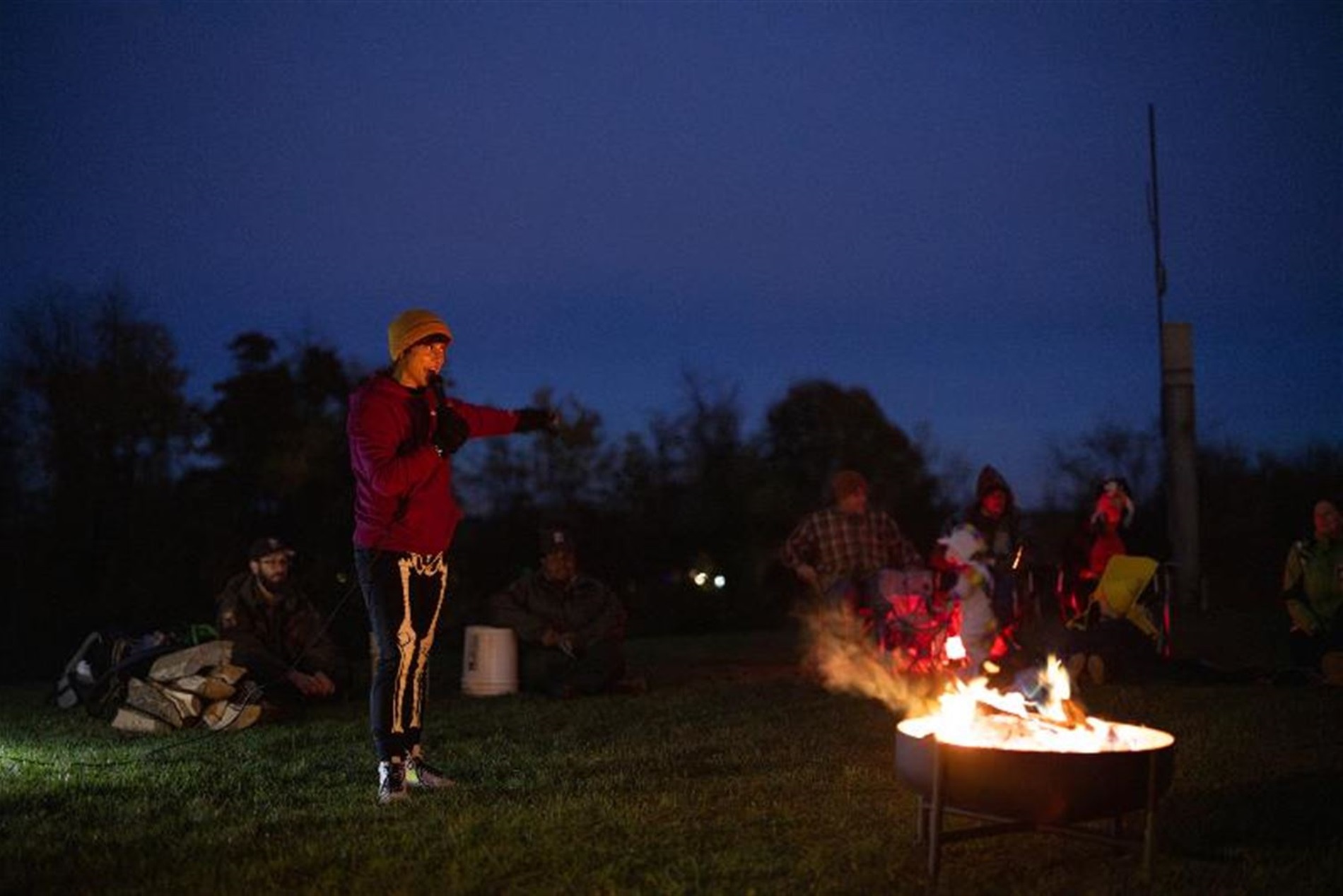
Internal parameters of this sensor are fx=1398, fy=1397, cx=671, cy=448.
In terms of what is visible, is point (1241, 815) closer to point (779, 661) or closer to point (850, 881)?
point (850, 881)

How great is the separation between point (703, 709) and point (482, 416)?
2889mm

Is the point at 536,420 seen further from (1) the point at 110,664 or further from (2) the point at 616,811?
(1) the point at 110,664

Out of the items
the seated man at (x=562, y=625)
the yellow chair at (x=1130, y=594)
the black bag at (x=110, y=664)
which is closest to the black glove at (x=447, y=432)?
the black bag at (x=110, y=664)

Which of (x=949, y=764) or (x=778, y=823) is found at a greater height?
(x=949, y=764)

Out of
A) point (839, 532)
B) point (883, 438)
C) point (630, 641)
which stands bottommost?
point (630, 641)

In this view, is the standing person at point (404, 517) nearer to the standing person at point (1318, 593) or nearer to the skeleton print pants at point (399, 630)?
the skeleton print pants at point (399, 630)

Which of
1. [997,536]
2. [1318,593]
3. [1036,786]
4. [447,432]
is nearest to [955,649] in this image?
[997,536]

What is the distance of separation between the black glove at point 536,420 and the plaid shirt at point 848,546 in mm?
3987

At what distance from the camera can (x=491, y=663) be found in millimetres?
8969

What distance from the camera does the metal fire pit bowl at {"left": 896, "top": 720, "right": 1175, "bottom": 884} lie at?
3.82m

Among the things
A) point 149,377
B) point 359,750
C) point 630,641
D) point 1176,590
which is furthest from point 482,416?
point 149,377

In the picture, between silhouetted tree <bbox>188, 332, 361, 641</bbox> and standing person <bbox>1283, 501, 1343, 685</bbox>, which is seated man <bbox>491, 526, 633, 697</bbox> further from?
silhouetted tree <bbox>188, 332, 361, 641</bbox>

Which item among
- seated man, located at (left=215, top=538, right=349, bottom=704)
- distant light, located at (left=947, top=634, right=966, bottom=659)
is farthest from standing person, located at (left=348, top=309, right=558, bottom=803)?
distant light, located at (left=947, top=634, right=966, bottom=659)

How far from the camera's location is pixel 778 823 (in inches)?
185
